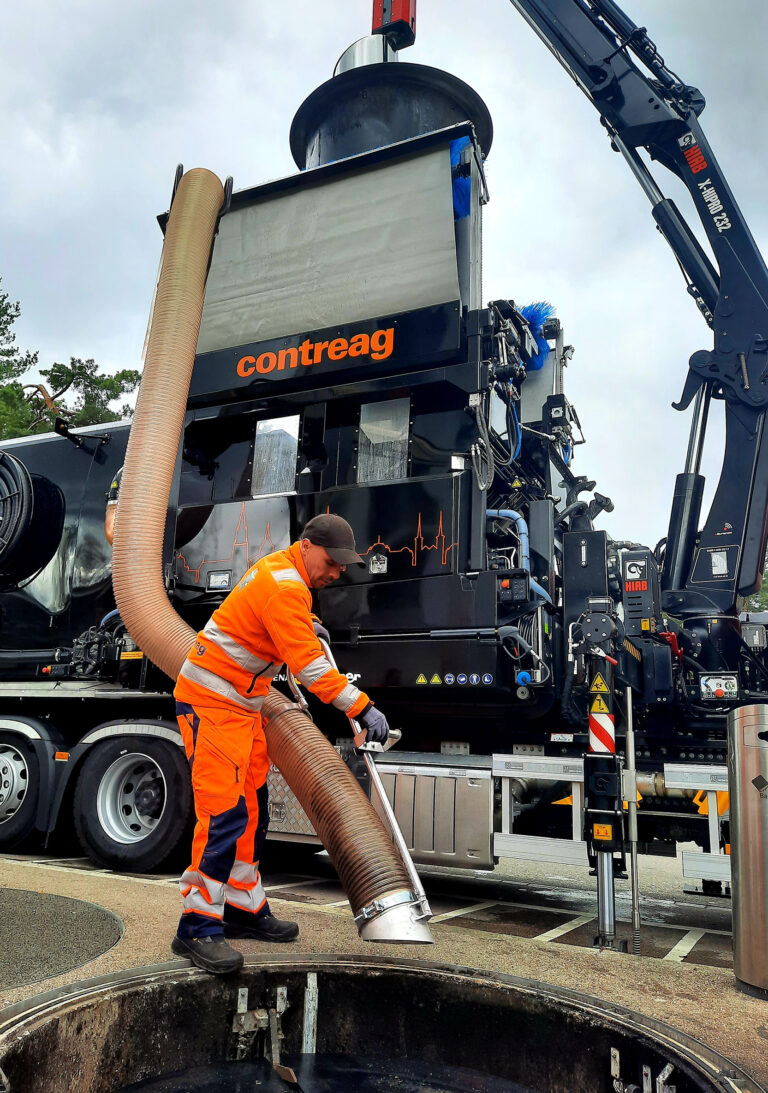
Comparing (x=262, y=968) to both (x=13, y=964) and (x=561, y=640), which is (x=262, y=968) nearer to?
(x=13, y=964)

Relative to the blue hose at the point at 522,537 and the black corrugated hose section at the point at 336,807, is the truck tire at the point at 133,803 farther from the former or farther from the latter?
the blue hose at the point at 522,537

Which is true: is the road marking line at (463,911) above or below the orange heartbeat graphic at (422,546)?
below

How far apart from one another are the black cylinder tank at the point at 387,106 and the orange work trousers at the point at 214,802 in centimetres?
487

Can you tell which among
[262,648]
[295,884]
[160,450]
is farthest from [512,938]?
[160,450]

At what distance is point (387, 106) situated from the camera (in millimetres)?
6406

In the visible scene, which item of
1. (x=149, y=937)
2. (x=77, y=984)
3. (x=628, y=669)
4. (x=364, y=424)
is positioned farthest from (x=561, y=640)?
(x=77, y=984)

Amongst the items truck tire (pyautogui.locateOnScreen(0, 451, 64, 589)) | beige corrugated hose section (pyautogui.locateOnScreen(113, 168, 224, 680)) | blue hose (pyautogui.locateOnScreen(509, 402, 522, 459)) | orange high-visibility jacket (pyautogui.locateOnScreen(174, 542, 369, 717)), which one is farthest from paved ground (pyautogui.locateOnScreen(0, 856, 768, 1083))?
blue hose (pyautogui.locateOnScreen(509, 402, 522, 459))

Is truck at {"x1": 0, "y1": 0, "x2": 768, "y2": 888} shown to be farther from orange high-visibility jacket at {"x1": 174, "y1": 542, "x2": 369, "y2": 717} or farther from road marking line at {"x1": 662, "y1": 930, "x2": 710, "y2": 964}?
orange high-visibility jacket at {"x1": 174, "y1": 542, "x2": 369, "y2": 717}

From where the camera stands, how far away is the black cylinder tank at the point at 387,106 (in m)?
6.35

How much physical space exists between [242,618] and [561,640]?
271 cm

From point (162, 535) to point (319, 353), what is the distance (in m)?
1.63

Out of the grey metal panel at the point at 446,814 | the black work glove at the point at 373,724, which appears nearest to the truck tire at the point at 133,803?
the grey metal panel at the point at 446,814

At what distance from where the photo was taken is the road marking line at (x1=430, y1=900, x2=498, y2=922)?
470 centimetres

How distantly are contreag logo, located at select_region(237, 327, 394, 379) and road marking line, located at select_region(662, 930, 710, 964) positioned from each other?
3748mm
